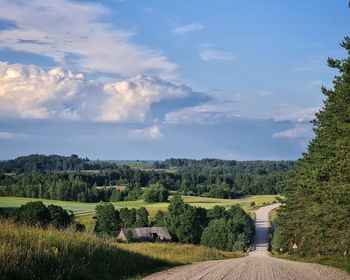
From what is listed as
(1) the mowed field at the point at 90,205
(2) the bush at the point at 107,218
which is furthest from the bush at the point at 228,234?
(2) the bush at the point at 107,218

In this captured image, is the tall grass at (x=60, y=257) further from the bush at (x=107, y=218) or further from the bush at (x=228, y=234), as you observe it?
the bush at (x=228, y=234)

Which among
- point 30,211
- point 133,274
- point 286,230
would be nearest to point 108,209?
point 30,211

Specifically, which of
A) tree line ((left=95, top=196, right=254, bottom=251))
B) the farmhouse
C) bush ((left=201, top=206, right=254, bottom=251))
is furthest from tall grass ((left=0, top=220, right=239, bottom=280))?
bush ((left=201, top=206, right=254, bottom=251))

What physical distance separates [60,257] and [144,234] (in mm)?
78125

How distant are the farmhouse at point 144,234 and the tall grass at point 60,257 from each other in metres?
65.3

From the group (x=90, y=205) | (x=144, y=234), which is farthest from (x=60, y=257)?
(x=90, y=205)

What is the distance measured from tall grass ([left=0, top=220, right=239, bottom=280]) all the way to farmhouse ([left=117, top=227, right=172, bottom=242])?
65266 mm

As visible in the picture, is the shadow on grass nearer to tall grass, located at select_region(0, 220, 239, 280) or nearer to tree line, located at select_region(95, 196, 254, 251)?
tall grass, located at select_region(0, 220, 239, 280)

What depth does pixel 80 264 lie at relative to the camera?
1555 cm

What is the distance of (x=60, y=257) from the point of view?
14898mm

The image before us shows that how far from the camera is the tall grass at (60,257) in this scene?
42.0 feet

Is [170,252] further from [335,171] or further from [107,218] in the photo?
[107,218]

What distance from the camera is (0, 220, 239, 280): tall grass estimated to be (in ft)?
42.0

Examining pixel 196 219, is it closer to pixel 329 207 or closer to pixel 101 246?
pixel 329 207
